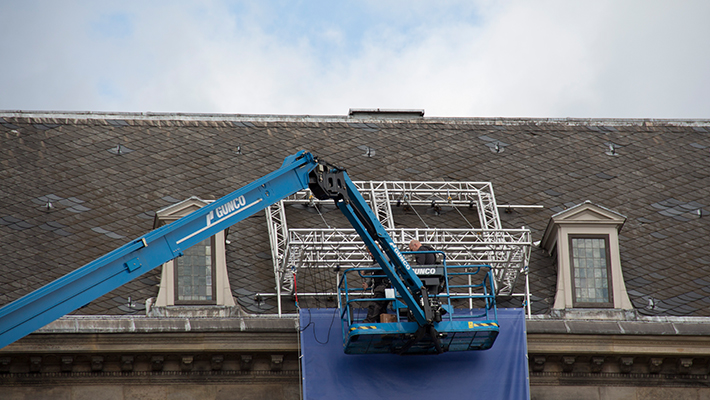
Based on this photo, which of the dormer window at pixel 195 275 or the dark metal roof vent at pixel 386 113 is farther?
the dark metal roof vent at pixel 386 113

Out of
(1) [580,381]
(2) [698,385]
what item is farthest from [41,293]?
(2) [698,385]

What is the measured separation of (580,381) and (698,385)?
2753 mm

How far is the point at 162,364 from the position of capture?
22.5 meters

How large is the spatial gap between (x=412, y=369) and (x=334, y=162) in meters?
7.62

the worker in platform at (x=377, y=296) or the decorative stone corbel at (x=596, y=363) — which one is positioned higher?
the worker in platform at (x=377, y=296)

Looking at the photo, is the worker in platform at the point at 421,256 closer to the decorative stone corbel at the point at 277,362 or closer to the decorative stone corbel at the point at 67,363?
the decorative stone corbel at the point at 277,362

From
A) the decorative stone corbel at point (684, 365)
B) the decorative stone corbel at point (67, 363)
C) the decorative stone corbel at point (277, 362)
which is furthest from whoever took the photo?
the decorative stone corbel at point (684, 365)

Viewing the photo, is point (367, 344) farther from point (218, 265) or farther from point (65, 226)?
point (65, 226)

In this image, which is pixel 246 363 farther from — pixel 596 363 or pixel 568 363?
pixel 596 363

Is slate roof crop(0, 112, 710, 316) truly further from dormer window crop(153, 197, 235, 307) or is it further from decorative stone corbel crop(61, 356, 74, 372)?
decorative stone corbel crop(61, 356, 74, 372)

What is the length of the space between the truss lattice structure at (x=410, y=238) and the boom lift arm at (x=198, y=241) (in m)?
2.31

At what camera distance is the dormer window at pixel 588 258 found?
2430 cm

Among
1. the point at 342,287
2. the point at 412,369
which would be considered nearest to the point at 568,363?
the point at 412,369

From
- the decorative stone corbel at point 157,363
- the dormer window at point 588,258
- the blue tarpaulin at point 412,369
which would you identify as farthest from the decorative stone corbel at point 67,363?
the dormer window at point 588,258
